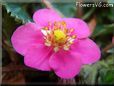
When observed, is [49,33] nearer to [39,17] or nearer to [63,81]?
[39,17]

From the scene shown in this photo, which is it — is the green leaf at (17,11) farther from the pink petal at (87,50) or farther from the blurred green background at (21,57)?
the pink petal at (87,50)

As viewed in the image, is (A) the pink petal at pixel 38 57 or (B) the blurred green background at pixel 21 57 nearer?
(A) the pink petal at pixel 38 57

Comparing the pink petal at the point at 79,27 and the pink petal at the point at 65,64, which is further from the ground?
the pink petal at the point at 79,27

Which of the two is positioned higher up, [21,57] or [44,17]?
[44,17]

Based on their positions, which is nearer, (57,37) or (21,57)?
(57,37)

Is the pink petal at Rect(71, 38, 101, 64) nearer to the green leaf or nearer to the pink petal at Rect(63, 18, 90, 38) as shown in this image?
the pink petal at Rect(63, 18, 90, 38)

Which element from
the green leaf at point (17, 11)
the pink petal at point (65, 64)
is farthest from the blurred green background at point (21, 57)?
the pink petal at point (65, 64)

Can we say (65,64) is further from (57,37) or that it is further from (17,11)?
(17,11)

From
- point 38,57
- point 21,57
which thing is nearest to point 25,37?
point 38,57
